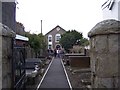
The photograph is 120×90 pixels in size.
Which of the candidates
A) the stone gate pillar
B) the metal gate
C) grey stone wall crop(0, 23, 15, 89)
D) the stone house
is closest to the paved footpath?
the metal gate

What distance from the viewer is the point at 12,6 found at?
653 inches

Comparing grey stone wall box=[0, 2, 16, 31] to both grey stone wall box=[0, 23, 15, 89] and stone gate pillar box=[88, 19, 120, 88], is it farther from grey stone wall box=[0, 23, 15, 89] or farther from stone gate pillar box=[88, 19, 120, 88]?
stone gate pillar box=[88, 19, 120, 88]

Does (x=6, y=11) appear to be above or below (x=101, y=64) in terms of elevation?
above

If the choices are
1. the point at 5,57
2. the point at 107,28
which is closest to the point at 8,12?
the point at 5,57

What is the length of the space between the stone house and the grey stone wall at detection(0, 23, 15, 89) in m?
83.5

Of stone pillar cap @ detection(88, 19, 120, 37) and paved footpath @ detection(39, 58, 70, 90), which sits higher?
stone pillar cap @ detection(88, 19, 120, 37)

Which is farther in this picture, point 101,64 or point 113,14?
point 113,14

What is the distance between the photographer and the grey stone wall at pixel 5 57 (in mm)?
5039

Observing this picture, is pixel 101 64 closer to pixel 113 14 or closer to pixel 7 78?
pixel 7 78

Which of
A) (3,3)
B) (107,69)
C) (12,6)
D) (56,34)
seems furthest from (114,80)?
(56,34)

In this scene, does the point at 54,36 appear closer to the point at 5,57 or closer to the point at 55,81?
the point at 55,81

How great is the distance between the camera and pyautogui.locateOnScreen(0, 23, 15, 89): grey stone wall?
16.5 feet

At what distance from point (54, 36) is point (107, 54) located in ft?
284

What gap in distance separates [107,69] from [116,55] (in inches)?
12.2
